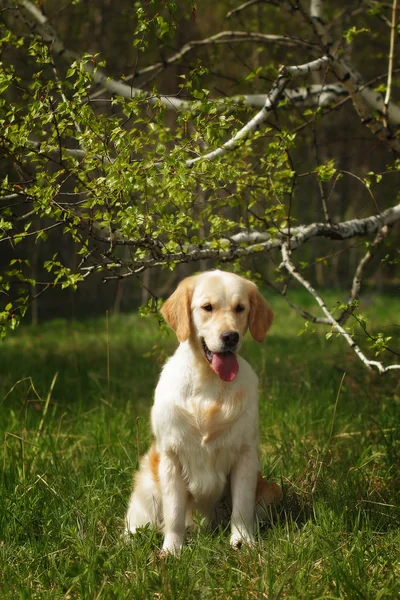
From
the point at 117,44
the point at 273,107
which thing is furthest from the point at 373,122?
the point at 117,44

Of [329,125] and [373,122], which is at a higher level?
[373,122]

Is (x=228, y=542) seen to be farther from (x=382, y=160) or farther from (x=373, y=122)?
(x=382, y=160)

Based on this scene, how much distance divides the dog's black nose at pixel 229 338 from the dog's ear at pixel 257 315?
0.23m

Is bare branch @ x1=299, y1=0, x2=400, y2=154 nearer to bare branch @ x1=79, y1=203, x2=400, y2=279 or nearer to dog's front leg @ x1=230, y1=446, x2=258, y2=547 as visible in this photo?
bare branch @ x1=79, y1=203, x2=400, y2=279

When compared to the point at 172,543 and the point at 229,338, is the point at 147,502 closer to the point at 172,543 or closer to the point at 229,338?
the point at 172,543

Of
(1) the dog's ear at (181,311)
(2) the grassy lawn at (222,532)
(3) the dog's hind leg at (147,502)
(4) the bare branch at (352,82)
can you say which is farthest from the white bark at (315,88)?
(3) the dog's hind leg at (147,502)

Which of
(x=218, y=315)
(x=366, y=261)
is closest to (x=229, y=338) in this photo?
(x=218, y=315)

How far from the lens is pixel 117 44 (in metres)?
13.2

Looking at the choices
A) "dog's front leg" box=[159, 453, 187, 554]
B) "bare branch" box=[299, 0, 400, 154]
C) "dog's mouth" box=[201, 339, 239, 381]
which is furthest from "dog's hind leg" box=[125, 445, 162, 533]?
"bare branch" box=[299, 0, 400, 154]

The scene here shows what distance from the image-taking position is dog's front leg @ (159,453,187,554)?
10.9ft

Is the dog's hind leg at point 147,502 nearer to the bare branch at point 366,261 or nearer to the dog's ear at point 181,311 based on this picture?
the dog's ear at point 181,311

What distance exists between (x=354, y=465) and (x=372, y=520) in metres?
0.74

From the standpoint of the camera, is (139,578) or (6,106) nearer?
(139,578)

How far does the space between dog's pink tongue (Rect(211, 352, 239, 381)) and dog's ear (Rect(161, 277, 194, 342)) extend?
18 centimetres
